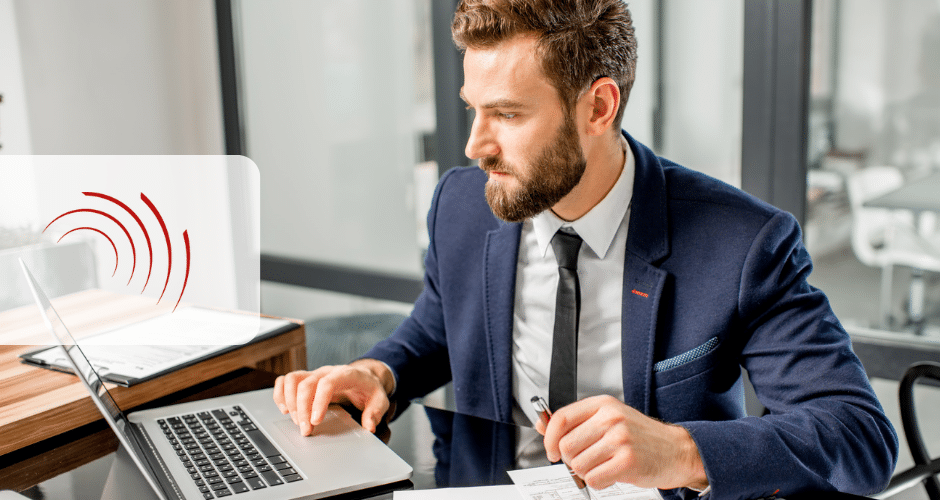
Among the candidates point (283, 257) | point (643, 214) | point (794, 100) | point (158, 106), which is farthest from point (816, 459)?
point (158, 106)

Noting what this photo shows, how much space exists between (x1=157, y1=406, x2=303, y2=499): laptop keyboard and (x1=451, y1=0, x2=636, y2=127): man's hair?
69cm

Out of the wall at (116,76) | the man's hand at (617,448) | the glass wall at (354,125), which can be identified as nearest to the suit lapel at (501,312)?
the man's hand at (617,448)

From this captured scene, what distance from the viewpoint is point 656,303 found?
3.92 feet

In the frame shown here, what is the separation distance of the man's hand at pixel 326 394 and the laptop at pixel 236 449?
0.02m

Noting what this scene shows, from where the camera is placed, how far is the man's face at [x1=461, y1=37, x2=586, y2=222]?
1201 millimetres

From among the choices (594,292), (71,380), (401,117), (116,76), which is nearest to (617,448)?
(594,292)

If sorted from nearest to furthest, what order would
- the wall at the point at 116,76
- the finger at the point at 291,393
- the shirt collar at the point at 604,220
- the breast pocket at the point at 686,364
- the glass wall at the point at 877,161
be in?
the finger at the point at 291,393 → the breast pocket at the point at 686,364 → the shirt collar at the point at 604,220 → the glass wall at the point at 877,161 → the wall at the point at 116,76

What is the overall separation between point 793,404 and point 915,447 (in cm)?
36

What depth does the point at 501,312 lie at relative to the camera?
1.36 m

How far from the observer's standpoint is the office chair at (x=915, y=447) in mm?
1249

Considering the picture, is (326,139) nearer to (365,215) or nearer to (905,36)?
(365,215)

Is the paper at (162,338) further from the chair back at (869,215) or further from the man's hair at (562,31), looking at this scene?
the chair back at (869,215)

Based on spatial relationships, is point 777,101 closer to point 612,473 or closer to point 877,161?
point 877,161

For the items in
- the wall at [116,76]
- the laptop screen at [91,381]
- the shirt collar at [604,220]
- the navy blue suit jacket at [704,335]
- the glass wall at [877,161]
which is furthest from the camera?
the wall at [116,76]
